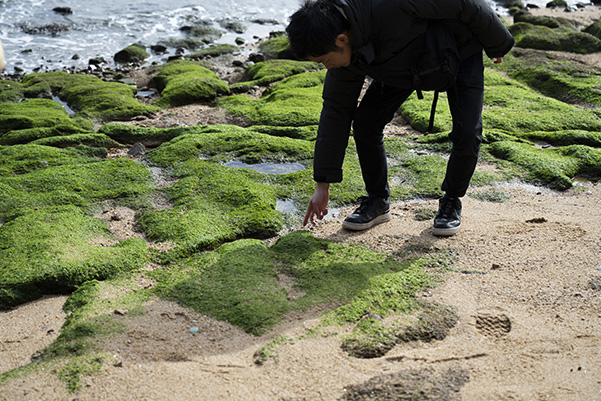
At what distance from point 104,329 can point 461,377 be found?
7.05 ft

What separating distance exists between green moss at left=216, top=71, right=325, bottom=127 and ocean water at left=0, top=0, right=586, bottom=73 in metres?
6.67

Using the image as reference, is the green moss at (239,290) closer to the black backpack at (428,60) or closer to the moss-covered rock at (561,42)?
the black backpack at (428,60)

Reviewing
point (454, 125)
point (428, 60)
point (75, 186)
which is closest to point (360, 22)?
point (428, 60)

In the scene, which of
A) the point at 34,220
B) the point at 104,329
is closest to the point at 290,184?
the point at 34,220

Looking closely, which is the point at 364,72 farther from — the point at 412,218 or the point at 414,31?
the point at 412,218

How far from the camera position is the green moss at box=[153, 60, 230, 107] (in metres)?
9.93

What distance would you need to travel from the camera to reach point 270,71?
1188cm

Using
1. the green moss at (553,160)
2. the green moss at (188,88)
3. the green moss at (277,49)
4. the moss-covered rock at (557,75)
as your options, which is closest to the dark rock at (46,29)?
the green moss at (277,49)

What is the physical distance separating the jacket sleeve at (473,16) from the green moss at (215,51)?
11818 millimetres

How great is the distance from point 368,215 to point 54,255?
260 cm

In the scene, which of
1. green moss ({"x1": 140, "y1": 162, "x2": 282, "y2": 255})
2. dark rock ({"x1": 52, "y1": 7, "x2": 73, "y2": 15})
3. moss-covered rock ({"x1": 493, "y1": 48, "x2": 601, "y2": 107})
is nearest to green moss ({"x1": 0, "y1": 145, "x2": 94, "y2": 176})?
green moss ({"x1": 140, "y1": 162, "x2": 282, "y2": 255})

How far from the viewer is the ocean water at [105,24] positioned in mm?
16344

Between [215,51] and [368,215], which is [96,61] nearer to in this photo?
[215,51]

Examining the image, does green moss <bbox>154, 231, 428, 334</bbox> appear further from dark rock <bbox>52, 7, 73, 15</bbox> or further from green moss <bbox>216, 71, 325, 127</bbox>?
dark rock <bbox>52, 7, 73, 15</bbox>
